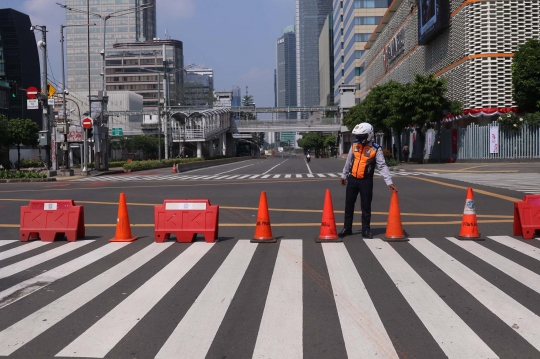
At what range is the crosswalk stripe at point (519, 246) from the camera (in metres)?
9.44

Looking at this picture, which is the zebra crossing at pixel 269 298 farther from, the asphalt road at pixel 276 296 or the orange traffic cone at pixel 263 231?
the orange traffic cone at pixel 263 231

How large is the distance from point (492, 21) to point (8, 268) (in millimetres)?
38913

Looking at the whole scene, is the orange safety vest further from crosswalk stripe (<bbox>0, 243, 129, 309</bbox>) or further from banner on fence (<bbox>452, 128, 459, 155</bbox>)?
banner on fence (<bbox>452, 128, 459, 155</bbox>)

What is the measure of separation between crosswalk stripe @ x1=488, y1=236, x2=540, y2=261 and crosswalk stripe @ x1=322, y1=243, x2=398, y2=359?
2.87 metres

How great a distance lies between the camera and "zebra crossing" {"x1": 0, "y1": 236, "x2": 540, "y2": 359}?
5.43m

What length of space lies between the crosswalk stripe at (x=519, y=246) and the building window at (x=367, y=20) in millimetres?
93387

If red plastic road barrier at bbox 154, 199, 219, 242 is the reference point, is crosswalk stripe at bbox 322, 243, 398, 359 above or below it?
below

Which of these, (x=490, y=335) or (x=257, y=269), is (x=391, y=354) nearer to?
(x=490, y=335)

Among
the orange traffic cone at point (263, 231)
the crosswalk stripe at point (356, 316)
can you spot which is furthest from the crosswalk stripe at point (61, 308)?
the crosswalk stripe at point (356, 316)

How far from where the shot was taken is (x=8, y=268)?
8.95m

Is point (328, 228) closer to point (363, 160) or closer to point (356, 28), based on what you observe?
point (363, 160)

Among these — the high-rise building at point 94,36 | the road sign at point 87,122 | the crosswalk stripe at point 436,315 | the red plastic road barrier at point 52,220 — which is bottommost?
the crosswalk stripe at point 436,315

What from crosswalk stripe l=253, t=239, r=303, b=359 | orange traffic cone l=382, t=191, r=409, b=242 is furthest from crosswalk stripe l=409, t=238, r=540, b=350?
crosswalk stripe l=253, t=239, r=303, b=359

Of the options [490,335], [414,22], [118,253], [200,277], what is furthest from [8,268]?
[414,22]
